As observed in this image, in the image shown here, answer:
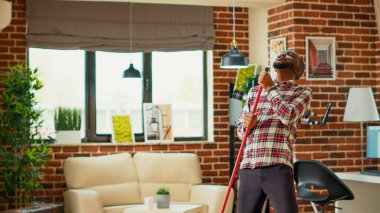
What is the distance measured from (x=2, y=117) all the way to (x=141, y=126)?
185cm

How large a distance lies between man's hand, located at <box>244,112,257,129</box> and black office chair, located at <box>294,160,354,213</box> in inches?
72.4

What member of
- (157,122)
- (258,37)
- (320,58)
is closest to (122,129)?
(157,122)

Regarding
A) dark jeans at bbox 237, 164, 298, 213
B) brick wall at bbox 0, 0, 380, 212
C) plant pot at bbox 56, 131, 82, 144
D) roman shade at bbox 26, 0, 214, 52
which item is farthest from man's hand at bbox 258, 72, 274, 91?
roman shade at bbox 26, 0, 214, 52

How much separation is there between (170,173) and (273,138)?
3.95m

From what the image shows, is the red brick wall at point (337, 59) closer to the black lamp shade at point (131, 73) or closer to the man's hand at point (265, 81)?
the black lamp shade at point (131, 73)

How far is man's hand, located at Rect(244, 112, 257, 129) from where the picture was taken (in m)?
3.73

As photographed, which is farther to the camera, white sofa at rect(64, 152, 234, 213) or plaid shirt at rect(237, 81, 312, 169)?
white sofa at rect(64, 152, 234, 213)

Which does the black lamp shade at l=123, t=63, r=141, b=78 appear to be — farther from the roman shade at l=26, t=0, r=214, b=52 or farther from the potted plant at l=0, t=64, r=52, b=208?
the potted plant at l=0, t=64, r=52, b=208

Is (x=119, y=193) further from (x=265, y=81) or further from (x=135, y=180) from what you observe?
(x=265, y=81)

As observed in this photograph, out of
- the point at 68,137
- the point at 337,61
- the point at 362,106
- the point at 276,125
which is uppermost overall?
the point at 337,61

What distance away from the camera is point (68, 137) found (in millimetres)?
7633

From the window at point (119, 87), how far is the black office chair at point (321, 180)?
2.83m

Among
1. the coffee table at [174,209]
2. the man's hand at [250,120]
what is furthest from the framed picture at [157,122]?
the man's hand at [250,120]

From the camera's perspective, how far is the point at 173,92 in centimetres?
830
